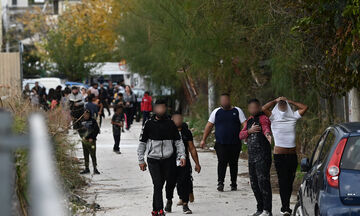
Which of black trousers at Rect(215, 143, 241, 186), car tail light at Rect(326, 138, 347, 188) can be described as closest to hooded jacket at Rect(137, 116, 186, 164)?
black trousers at Rect(215, 143, 241, 186)

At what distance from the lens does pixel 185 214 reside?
10250 mm

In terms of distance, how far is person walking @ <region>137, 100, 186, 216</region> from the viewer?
9398 millimetres

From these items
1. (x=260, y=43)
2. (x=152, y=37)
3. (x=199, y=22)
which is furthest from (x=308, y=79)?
(x=152, y=37)

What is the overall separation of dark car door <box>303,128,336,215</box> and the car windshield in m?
0.25

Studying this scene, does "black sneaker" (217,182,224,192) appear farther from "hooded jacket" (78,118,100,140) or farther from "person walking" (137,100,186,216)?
"hooded jacket" (78,118,100,140)

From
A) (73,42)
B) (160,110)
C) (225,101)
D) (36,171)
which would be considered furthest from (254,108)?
(73,42)

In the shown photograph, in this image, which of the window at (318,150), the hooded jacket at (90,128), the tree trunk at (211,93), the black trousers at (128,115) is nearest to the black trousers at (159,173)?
the window at (318,150)

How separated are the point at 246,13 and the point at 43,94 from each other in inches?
686

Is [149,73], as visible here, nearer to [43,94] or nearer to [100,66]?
[43,94]

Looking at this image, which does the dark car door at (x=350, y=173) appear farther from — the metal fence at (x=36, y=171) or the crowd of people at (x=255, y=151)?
the metal fence at (x=36, y=171)

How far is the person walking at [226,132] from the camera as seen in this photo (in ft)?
40.6

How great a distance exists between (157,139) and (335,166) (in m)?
3.39

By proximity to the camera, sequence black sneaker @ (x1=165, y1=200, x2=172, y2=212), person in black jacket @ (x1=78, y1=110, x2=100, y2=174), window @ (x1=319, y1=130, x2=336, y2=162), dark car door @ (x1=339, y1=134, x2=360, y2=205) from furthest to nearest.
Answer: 1. person in black jacket @ (x1=78, y1=110, x2=100, y2=174)
2. black sneaker @ (x1=165, y1=200, x2=172, y2=212)
3. window @ (x1=319, y1=130, x2=336, y2=162)
4. dark car door @ (x1=339, y1=134, x2=360, y2=205)

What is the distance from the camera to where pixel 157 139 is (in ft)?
30.9
